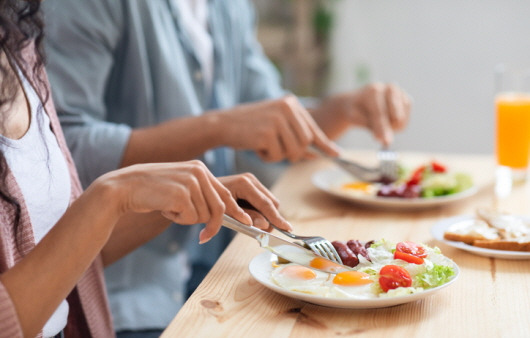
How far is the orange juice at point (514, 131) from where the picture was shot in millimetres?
1586

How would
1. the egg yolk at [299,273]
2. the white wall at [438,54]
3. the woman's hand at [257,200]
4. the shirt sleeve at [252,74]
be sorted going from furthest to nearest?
1. the white wall at [438,54]
2. the shirt sleeve at [252,74]
3. the woman's hand at [257,200]
4. the egg yolk at [299,273]

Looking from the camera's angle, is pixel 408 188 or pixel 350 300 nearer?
pixel 350 300

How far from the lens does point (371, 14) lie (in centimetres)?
384

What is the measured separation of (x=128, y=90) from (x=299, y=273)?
37.3 inches

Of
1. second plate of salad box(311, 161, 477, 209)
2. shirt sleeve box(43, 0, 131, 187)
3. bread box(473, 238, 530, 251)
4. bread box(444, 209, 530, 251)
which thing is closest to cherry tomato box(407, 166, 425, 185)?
second plate of salad box(311, 161, 477, 209)

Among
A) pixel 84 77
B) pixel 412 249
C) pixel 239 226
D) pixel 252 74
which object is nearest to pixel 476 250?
pixel 412 249

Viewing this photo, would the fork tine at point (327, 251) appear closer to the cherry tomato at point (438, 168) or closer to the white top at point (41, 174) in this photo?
the white top at point (41, 174)

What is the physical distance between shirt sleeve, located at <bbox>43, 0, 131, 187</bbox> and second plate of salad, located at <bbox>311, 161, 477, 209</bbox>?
501mm

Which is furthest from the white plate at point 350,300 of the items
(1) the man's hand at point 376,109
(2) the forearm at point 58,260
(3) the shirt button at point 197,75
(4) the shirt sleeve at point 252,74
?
(4) the shirt sleeve at point 252,74

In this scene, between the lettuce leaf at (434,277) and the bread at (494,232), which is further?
the bread at (494,232)

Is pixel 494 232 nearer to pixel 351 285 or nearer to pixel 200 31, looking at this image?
pixel 351 285

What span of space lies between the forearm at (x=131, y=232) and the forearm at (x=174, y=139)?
29cm

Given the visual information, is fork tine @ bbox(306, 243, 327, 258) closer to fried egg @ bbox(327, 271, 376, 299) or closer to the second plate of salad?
fried egg @ bbox(327, 271, 376, 299)

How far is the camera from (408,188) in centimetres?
143
